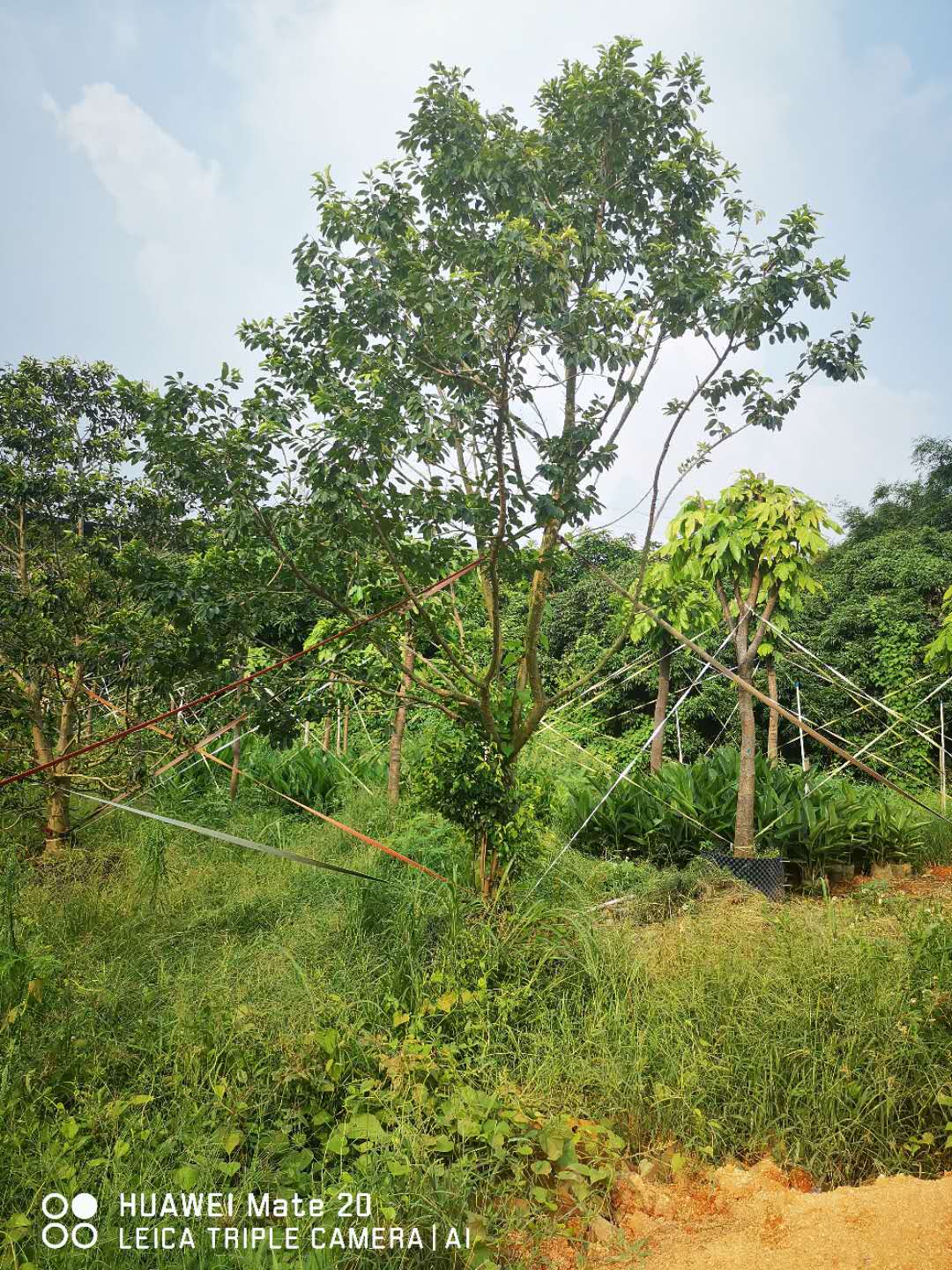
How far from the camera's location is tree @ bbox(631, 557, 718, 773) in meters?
6.15

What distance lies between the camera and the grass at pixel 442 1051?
7.45ft

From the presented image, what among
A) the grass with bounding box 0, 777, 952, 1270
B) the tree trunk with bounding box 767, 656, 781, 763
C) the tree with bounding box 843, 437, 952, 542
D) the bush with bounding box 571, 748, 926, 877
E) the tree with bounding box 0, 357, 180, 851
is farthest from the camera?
the tree with bounding box 843, 437, 952, 542

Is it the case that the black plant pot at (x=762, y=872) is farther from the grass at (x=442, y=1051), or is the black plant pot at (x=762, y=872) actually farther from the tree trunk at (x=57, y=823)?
the tree trunk at (x=57, y=823)

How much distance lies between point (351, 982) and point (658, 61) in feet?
13.0

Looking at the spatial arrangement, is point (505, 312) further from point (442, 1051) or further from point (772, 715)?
point (772, 715)

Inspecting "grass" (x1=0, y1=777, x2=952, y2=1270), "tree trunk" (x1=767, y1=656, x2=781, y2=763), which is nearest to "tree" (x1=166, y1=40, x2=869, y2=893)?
"grass" (x1=0, y1=777, x2=952, y2=1270)

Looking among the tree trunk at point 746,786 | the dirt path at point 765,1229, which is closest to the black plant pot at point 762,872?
the tree trunk at point 746,786

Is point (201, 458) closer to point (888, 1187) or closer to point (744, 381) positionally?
point (744, 381)

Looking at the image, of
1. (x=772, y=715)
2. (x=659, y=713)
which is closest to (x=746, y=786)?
(x=659, y=713)

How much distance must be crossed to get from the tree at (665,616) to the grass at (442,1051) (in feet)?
8.65

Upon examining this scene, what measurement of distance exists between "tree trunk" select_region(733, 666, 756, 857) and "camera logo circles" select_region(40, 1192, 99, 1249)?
409 cm

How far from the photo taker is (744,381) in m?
4.02

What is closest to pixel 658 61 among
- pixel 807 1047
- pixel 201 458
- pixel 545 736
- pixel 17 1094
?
pixel 201 458

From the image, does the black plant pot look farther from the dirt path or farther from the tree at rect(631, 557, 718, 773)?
the dirt path
